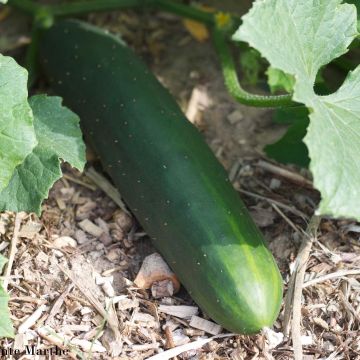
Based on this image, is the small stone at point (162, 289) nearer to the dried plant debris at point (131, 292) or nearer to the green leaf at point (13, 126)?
the dried plant debris at point (131, 292)

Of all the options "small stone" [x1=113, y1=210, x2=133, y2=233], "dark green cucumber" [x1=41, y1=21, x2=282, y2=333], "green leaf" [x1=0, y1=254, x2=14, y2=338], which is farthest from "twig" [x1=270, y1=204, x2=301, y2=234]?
"green leaf" [x1=0, y1=254, x2=14, y2=338]

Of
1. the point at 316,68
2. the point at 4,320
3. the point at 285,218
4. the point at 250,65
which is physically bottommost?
the point at 285,218

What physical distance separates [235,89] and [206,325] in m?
0.86

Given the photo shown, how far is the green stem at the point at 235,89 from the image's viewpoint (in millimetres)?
2219

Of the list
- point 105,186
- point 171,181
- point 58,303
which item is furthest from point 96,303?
point 105,186

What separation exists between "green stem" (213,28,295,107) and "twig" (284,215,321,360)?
47 cm

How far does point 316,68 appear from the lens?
2074 mm

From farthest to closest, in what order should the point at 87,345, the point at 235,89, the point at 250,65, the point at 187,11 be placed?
the point at 187,11, the point at 250,65, the point at 235,89, the point at 87,345

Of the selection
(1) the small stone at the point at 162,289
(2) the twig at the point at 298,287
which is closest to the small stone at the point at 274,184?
(2) the twig at the point at 298,287

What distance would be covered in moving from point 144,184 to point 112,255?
27 centimetres

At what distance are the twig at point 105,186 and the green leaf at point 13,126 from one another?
0.65 m

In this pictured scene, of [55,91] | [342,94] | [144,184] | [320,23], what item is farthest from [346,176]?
[55,91]

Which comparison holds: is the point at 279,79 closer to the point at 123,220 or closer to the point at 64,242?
the point at 123,220

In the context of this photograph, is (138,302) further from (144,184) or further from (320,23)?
(320,23)
